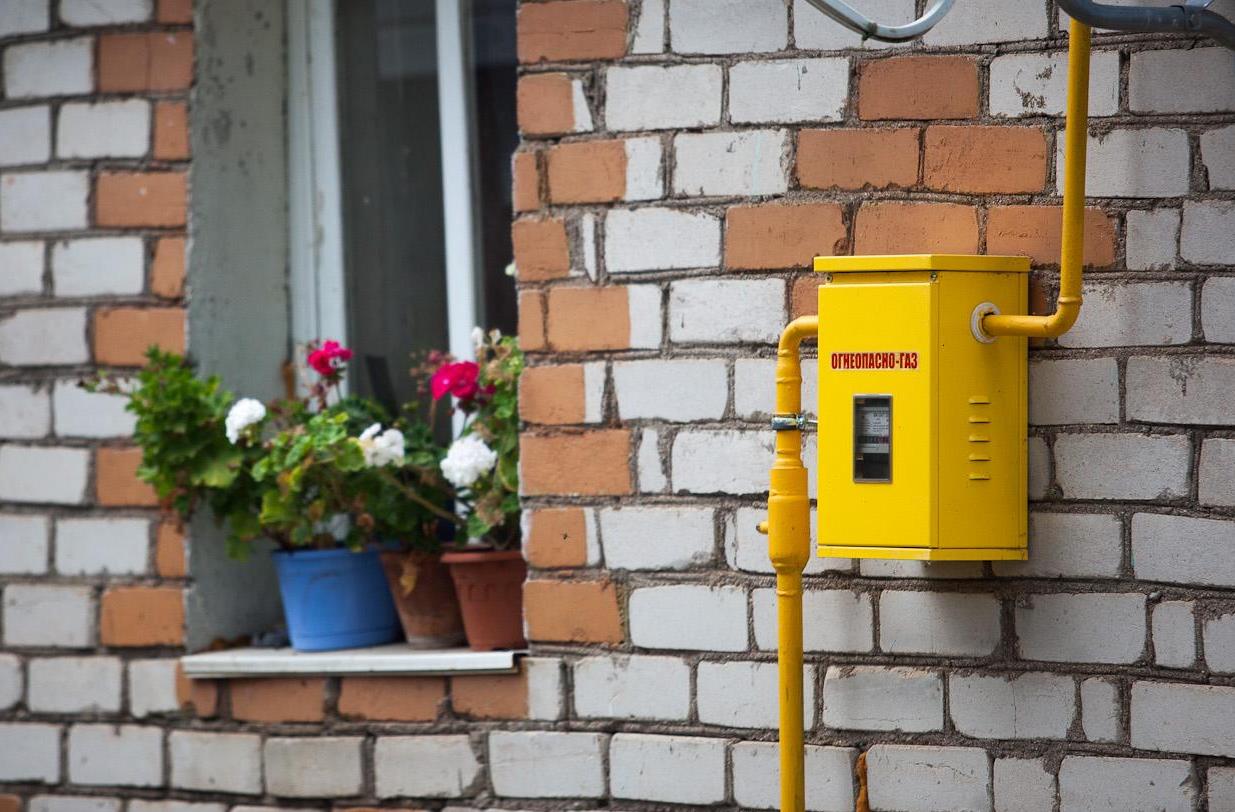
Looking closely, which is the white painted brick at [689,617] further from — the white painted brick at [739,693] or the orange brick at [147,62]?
the orange brick at [147,62]

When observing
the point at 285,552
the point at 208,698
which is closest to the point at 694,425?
the point at 285,552

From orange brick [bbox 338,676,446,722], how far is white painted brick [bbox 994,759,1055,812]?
962mm

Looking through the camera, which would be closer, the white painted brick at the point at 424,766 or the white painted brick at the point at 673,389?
the white painted brick at the point at 673,389

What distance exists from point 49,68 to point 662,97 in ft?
4.08

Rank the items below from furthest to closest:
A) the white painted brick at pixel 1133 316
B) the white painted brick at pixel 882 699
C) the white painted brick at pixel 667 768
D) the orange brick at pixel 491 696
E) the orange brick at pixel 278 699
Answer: the orange brick at pixel 278 699 < the orange brick at pixel 491 696 < the white painted brick at pixel 667 768 < the white painted brick at pixel 882 699 < the white painted brick at pixel 1133 316

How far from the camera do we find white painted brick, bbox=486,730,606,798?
2.35 m

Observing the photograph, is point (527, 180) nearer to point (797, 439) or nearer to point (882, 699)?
point (797, 439)

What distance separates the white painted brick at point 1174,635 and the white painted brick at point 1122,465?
6.8 inches

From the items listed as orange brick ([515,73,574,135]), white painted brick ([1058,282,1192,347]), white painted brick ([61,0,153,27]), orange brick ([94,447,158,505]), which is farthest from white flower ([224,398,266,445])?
white painted brick ([1058,282,1192,347])

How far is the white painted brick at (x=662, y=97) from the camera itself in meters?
2.28

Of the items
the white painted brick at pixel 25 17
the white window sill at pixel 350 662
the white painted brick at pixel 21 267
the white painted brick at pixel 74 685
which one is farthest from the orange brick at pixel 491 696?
the white painted brick at pixel 25 17

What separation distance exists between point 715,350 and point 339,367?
780 millimetres

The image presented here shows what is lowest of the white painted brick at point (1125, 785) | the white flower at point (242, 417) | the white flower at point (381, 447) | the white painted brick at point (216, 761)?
the white painted brick at point (216, 761)

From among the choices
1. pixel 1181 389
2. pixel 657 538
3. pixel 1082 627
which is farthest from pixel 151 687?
pixel 1181 389
